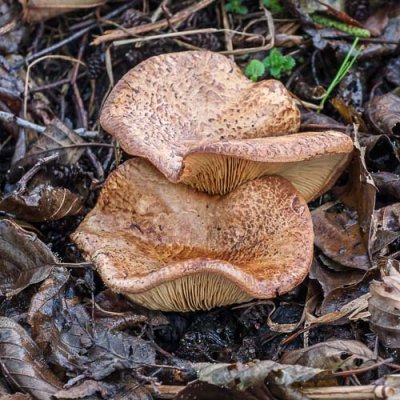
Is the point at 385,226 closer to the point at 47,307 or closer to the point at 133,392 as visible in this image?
the point at 133,392

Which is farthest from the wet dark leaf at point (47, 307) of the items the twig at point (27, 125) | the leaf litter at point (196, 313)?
the twig at point (27, 125)

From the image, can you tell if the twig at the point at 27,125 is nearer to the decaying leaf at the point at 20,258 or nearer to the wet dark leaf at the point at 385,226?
the decaying leaf at the point at 20,258

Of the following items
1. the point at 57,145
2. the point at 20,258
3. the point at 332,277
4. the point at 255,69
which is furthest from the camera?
the point at 255,69

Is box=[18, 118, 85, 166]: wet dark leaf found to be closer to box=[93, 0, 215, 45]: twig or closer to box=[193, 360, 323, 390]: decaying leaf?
box=[93, 0, 215, 45]: twig

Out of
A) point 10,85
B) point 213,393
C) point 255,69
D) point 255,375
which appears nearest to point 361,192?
point 255,69

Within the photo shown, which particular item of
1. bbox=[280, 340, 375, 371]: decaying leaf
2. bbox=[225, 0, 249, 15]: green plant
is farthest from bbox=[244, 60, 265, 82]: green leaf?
bbox=[280, 340, 375, 371]: decaying leaf

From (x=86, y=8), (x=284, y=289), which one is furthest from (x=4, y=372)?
(x=86, y=8)

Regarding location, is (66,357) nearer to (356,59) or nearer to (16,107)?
(16,107)
